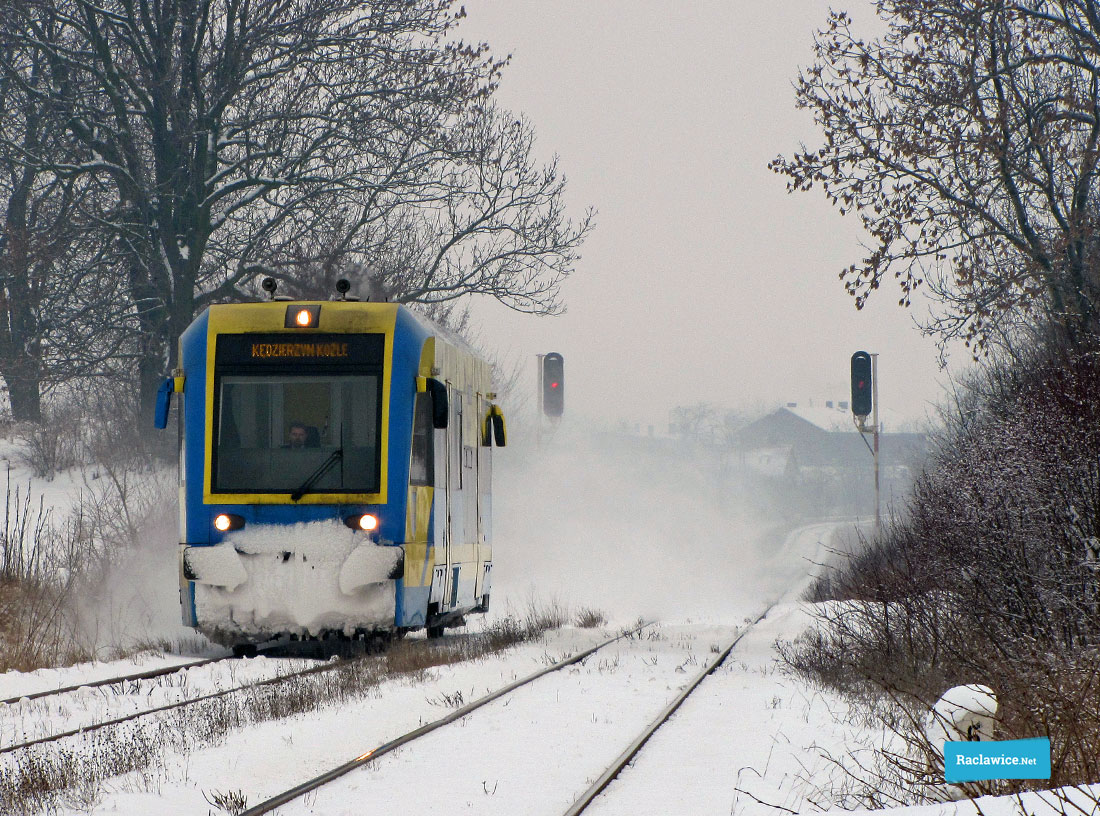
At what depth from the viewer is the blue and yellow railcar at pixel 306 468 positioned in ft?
38.9

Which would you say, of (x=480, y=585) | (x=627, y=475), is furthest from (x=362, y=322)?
(x=627, y=475)

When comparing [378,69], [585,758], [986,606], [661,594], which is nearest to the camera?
[585,758]

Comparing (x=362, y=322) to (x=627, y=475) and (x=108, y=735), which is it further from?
(x=627, y=475)

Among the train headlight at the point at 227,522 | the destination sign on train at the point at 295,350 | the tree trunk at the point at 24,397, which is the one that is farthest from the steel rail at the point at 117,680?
the tree trunk at the point at 24,397

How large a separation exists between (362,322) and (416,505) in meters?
1.81

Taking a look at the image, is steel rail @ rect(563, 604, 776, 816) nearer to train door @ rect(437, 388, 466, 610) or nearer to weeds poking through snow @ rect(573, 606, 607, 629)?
train door @ rect(437, 388, 466, 610)

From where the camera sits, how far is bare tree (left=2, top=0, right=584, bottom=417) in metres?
→ 23.7

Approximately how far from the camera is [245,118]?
24.2 metres

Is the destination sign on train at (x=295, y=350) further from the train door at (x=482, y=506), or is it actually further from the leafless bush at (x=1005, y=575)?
the leafless bush at (x=1005, y=575)

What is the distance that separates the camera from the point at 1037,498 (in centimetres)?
871

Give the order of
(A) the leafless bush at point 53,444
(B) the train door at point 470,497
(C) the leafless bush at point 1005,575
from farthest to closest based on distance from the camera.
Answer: (A) the leafless bush at point 53,444 → (B) the train door at point 470,497 → (C) the leafless bush at point 1005,575

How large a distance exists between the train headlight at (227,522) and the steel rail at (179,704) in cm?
150

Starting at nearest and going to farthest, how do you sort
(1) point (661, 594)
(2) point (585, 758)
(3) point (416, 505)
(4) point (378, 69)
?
(2) point (585, 758) → (3) point (416, 505) → (4) point (378, 69) → (1) point (661, 594)

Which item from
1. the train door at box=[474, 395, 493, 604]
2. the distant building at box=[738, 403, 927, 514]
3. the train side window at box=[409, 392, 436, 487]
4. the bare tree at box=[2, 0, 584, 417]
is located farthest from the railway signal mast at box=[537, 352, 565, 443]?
the distant building at box=[738, 403, 927, 514]
